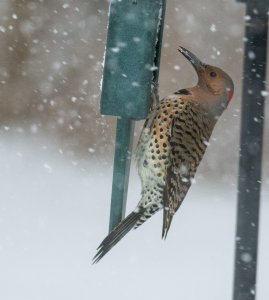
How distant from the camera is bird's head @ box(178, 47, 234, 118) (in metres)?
2.23

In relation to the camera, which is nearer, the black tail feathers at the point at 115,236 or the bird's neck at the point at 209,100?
the black tail feathers at the point at 115,236

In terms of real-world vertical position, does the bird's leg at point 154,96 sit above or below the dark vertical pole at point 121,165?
above

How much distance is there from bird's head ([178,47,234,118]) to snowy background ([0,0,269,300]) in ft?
11.9

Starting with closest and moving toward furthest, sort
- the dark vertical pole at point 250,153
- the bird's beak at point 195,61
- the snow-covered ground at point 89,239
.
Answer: the dark vertical pole at point 250,153 → the bird's beak at point 195,61 → the snow-covered ground at point 89,239

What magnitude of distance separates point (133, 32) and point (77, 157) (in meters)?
5.21

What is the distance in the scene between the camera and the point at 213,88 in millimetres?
2262

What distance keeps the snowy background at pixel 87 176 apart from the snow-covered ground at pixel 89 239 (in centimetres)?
1

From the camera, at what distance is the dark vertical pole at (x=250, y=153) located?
1.90 metres

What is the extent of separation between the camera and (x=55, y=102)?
21.5ft

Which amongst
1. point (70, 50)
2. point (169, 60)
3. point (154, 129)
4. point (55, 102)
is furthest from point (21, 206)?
point (154, 129)

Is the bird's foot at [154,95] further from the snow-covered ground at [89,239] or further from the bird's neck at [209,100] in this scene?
the snow-covered ground at [89,239]

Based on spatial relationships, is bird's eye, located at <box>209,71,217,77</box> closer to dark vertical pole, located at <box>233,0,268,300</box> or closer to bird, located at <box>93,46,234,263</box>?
bird, located at <box>93,46,234,263</box>

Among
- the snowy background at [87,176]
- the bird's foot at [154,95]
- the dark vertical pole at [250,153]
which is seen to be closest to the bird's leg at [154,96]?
the bird's foot at [154,95]

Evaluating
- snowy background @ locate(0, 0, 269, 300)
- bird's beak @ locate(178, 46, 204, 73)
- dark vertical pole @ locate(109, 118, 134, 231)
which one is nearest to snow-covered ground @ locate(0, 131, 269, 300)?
snowy background @ locate(0, 0, 269, 300)
